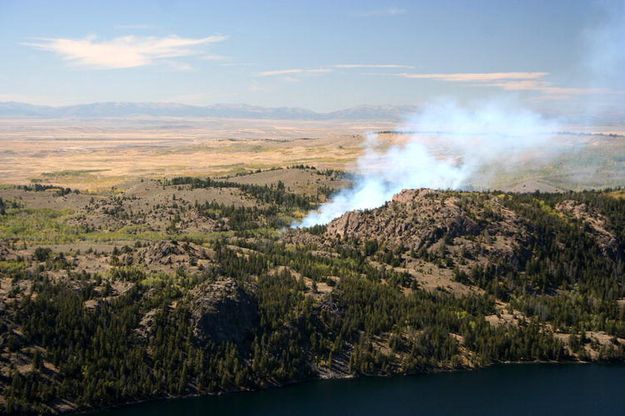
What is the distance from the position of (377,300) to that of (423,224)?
42.6 meters

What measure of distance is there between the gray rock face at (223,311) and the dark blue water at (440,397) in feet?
43.4

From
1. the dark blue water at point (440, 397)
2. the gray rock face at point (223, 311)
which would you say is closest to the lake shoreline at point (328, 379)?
the dark blue water at point (440, 397)

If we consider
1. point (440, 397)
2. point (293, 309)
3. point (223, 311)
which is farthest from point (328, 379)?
point (223, 311)

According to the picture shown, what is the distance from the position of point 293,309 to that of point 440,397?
33.7 metres

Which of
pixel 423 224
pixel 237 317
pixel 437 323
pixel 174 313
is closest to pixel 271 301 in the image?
pixel 237 317

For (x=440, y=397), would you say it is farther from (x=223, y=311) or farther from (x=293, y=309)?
(x=223, y=311)

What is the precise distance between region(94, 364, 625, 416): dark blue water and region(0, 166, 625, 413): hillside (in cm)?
342

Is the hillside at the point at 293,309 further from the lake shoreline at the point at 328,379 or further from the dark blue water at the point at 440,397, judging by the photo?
the dark blue water at the point at 440,397

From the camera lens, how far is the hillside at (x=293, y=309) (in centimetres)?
12688

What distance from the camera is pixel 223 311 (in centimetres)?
14038

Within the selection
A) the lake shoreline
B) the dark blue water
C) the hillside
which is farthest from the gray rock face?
the dark blue water

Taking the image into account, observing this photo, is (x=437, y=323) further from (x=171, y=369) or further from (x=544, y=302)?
(x=171, y=369)

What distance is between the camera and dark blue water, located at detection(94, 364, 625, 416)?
124m

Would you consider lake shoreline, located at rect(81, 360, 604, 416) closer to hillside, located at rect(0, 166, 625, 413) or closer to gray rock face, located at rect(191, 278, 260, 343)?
hillside, located at rect(0, 166, 625, 413)
